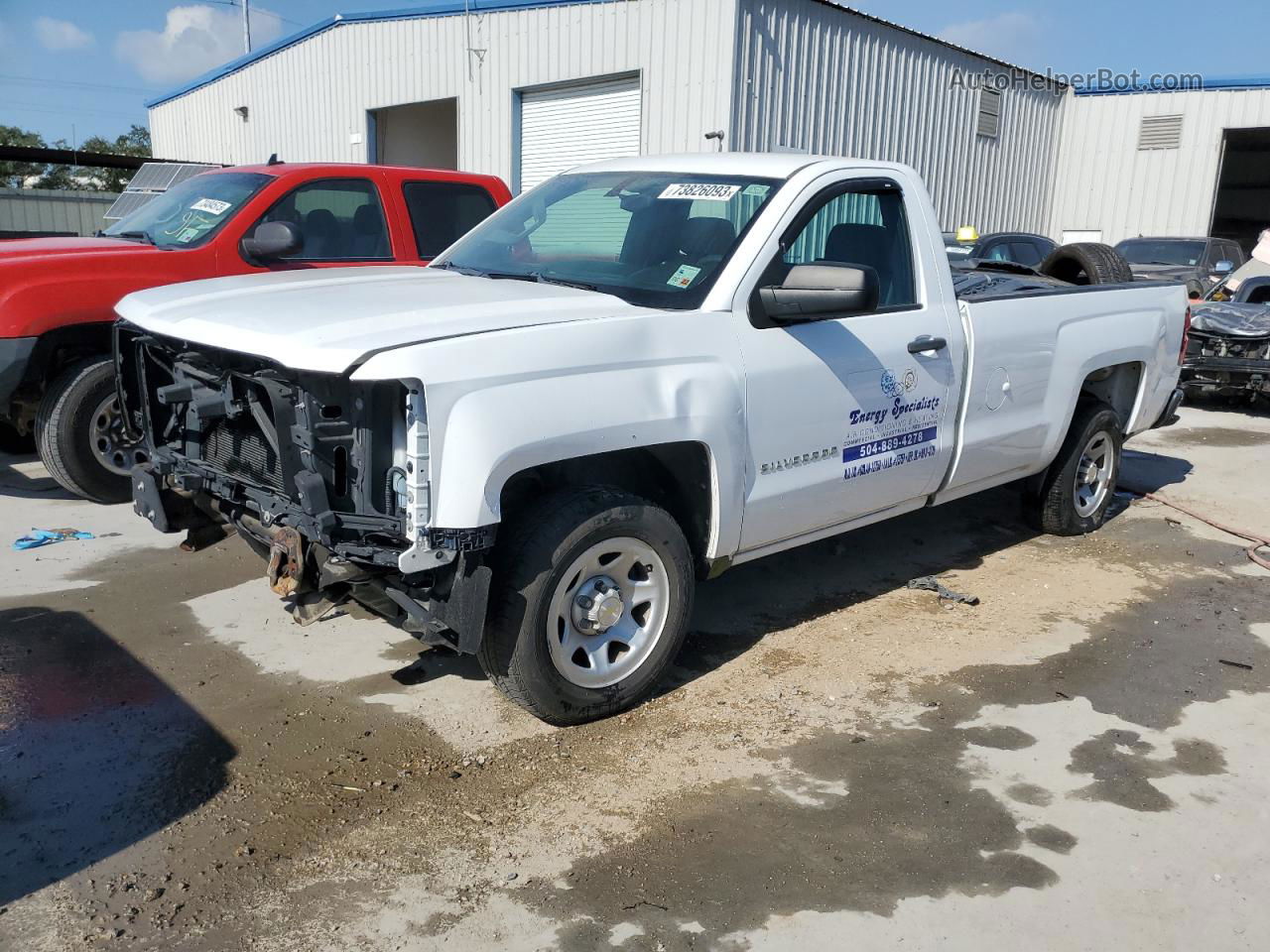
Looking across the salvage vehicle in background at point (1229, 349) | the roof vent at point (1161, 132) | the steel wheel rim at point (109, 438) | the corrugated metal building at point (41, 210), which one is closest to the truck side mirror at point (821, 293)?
the steel wheel rim at point (109, 438)

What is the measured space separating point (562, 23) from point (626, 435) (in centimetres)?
1367

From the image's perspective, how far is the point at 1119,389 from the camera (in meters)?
6.55

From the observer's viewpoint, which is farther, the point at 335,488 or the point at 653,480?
the point at 653,480

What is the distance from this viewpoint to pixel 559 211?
482 centimetres

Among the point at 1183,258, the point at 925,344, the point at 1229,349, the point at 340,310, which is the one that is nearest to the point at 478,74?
the point at 1183,258

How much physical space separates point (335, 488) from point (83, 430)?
3547 millimetres

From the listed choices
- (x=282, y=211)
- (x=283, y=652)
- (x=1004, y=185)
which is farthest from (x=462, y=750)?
(x=1004, y=185)

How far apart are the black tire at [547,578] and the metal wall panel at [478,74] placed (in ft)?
36.5

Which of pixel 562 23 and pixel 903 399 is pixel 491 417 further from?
pixel 562 23

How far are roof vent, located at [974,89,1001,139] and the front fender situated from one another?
56.4ft

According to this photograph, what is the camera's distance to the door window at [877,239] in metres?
4.71

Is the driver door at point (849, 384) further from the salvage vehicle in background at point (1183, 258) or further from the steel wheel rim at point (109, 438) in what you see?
the salvage vehicle in background at point (1183, 258)

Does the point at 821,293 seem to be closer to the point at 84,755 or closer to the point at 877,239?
the point at 877,239

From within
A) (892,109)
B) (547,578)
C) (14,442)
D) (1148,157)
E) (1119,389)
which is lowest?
(14,442)
